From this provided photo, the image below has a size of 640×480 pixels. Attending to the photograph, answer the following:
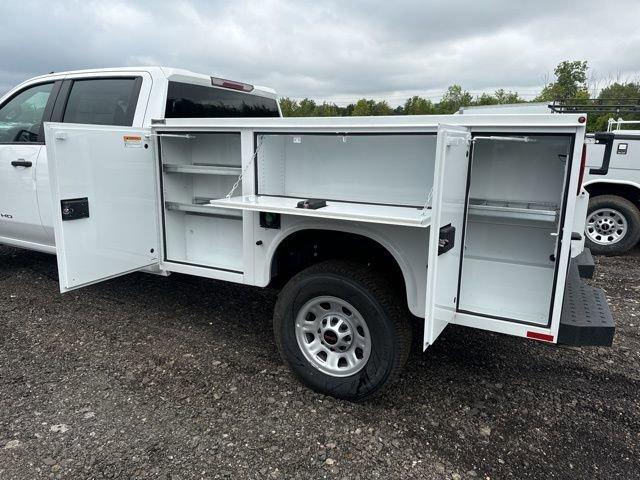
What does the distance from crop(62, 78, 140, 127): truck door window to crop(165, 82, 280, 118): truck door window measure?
0.99ft

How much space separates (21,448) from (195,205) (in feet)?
6.59

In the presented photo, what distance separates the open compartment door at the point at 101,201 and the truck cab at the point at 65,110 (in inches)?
14.9

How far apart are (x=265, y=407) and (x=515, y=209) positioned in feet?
6.44

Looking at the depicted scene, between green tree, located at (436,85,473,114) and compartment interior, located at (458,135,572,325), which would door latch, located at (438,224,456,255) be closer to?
compartment interior, located at (458,135,572,325)

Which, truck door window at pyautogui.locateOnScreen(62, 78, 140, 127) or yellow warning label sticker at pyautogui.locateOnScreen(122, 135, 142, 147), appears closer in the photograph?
yellow warning label sticker at pyautogui.locateOnScreen(122, 135, 142, 147)

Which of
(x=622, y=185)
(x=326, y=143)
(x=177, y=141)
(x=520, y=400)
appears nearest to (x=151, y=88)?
(x=177, y=141)

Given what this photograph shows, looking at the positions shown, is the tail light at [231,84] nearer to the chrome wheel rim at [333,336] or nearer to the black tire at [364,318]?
the black tire at [364,318]

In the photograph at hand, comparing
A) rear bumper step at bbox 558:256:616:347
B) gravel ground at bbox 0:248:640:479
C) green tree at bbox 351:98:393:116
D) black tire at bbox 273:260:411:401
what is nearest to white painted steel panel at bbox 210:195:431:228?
black tire at bbox 273:260:411:401

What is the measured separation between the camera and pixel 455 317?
9.61ft

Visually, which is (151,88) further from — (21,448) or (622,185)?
(622,185)

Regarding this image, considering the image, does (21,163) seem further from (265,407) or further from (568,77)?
(568,77)

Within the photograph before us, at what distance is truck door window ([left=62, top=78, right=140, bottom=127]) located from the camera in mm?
4066

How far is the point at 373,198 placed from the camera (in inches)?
132

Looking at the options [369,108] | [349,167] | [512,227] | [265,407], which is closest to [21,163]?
[349,167]
